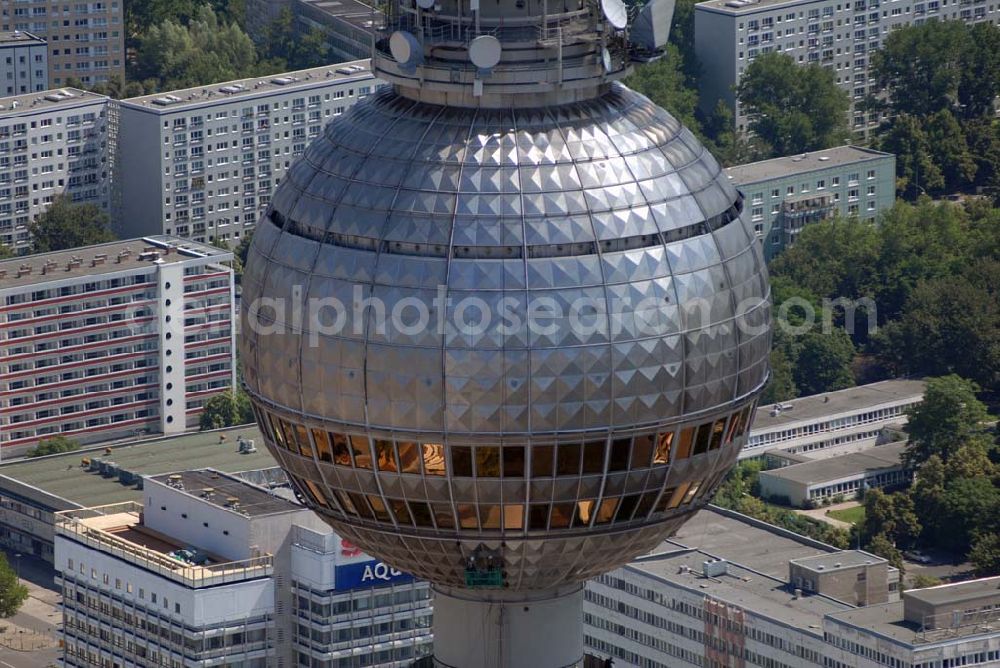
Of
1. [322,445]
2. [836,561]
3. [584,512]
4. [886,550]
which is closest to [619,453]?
[584,512]

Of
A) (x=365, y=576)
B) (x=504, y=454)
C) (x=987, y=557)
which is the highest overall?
(x=504, y=454)

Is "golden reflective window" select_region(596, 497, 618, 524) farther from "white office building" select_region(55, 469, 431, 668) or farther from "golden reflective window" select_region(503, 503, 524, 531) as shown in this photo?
"white office building" select_region(55, 469, 431, 668)

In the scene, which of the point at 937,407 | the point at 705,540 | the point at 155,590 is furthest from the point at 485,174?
the point at 937,407

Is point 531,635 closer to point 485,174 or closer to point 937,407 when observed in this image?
point 485,174

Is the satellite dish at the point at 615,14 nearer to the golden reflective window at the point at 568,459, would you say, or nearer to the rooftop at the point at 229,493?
the golden reflective window at the point at 568,459

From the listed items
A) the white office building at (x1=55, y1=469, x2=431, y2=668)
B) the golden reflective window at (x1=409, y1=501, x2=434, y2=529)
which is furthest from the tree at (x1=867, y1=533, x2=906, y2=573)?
the golden reflective window at (x1=409, y1=501, x2=434, y2=529)

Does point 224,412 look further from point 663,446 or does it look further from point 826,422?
point 663,446
